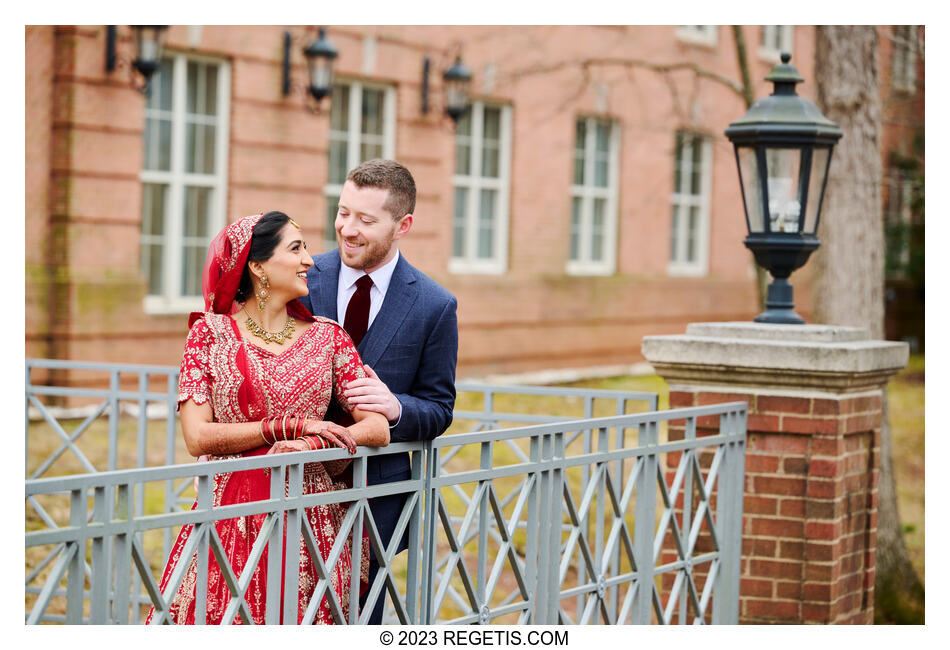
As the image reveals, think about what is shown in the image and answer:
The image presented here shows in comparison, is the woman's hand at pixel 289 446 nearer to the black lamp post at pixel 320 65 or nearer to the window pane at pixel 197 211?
the window pane at pixel 197 211

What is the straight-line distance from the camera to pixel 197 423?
3.47 meters

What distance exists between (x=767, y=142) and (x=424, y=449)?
2.76 m

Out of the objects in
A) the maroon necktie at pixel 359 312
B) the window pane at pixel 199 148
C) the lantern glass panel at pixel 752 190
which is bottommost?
the maroon necktie at pixel 359 312

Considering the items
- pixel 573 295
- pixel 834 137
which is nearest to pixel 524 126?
pixel 573 295

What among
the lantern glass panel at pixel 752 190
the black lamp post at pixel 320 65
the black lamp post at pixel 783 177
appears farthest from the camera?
the black lamp post at pixel 320 65

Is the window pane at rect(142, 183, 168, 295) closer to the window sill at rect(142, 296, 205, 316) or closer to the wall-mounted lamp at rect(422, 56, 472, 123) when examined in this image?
the window sill at rect(142, 296, 205, 316)

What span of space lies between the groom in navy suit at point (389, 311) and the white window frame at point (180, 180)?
28.1 ft

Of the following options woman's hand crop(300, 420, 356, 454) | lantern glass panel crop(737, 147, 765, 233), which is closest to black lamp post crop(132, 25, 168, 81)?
lantern glass panel crop(737, 147, 765, 233)

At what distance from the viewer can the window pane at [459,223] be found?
51.7 feet

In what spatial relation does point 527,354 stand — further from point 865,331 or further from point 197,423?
point 197,423

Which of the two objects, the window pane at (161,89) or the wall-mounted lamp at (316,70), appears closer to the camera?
the window pane at (161,89)

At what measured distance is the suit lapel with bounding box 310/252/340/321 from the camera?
402 cm

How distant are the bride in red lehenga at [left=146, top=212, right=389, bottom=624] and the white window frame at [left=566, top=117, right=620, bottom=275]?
1373 centimetres

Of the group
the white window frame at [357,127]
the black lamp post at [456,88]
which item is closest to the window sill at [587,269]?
the black lamp post at [456,88]
